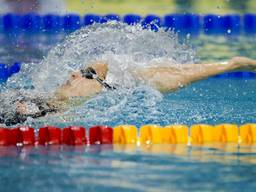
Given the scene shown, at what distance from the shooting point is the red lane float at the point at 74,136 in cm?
403

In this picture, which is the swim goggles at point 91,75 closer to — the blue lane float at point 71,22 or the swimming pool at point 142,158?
the swimming pool at point 142,158

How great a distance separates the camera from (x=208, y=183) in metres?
3.07

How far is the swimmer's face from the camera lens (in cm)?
469

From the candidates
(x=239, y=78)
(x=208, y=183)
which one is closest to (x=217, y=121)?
(x=208, y=183)

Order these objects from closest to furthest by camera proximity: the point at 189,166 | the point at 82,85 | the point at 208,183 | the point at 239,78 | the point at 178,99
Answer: the point at 208,183 → the point at 189,166 → the point at 82,85 → the point at 178,99 → the point at 239,78

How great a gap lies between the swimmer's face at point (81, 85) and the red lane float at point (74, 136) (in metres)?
0.66

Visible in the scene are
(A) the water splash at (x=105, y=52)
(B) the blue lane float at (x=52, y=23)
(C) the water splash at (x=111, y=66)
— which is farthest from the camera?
(B) the blue lane float at (x=52, y=23)

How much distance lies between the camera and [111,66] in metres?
4.99

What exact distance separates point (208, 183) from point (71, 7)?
22.0 feet

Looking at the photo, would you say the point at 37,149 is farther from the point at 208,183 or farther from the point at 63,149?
the point at 208,183

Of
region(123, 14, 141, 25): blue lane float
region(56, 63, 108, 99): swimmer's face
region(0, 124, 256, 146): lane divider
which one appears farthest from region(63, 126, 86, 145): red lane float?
region(123, 14, 141, 25): blue lane float

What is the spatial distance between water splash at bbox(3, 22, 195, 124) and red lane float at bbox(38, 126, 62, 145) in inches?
20.0

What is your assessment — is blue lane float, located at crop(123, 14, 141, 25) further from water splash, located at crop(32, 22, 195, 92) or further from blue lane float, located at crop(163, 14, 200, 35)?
water splash, located at crop(32, 22, 195, 92)

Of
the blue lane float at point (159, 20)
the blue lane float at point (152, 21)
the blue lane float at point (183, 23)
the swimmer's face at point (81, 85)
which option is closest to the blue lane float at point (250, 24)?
the blue lane float at point (159, 20)
